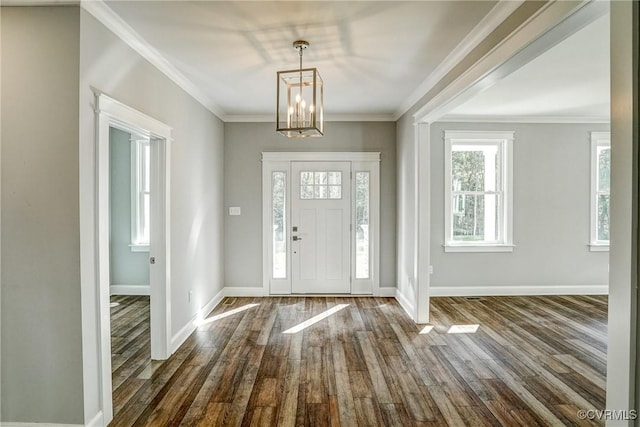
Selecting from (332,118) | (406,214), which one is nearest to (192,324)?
(406,214)

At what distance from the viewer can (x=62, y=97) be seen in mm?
2189

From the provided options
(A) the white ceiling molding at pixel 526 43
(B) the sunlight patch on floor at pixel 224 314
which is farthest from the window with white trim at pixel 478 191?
(B) the sunlight patch on floor at pixel 224 314

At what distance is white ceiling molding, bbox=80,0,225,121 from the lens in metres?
2.32

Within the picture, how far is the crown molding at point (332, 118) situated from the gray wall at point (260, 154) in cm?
6

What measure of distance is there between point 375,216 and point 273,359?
2.82 m

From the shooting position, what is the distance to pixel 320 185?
5.66 m

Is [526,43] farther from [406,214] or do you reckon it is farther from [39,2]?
[406,214]

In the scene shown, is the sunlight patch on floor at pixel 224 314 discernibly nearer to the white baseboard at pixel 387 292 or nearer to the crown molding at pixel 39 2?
the white baseboard at pixel 387 292

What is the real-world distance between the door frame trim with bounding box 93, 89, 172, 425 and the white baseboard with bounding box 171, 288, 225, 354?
194 millimetres

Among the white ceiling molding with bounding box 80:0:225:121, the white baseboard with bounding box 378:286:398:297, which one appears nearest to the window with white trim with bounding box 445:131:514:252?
the white baseboard with bounding box 378:286:398:297

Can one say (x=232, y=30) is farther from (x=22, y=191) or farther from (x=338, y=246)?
(x=338, y=246)

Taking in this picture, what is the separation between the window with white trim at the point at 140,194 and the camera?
5.74 meters

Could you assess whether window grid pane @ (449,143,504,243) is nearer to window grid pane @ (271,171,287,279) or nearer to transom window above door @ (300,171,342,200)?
transom window above door @ (300,171,342,200)

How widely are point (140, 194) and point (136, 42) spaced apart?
3396 millimetres
